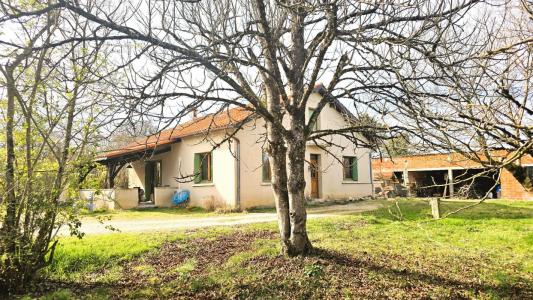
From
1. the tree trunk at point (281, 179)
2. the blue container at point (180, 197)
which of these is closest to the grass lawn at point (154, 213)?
the blue container at point (180, 197)

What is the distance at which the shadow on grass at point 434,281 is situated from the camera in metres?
4.71

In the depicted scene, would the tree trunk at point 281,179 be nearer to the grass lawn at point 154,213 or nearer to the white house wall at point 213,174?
the grass lawn at point 154,213

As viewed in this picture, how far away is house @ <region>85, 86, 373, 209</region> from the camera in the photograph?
47.9 feet

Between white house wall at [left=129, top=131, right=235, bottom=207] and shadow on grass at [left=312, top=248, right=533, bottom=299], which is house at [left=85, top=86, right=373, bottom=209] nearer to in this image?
white house wall at [left=129, top=131, right=235, bottom=207]

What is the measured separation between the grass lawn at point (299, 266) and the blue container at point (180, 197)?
26.1 ft

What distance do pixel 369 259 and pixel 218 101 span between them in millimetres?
3468

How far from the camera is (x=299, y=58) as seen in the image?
583 centimetres

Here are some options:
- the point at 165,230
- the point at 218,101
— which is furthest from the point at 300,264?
the point at 165,230

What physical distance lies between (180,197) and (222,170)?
2.71m

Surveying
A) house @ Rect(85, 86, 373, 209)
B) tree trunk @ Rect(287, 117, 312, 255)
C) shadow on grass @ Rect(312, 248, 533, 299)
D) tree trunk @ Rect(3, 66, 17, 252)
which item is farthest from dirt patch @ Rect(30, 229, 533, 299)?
house @ Rect(85, 86, 373, 209)

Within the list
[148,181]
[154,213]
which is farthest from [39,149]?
[148,181]

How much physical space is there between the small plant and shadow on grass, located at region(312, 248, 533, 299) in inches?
14.4

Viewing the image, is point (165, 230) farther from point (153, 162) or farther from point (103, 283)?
point (153, 162)

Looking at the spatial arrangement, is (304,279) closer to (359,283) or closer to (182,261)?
(359,283)
